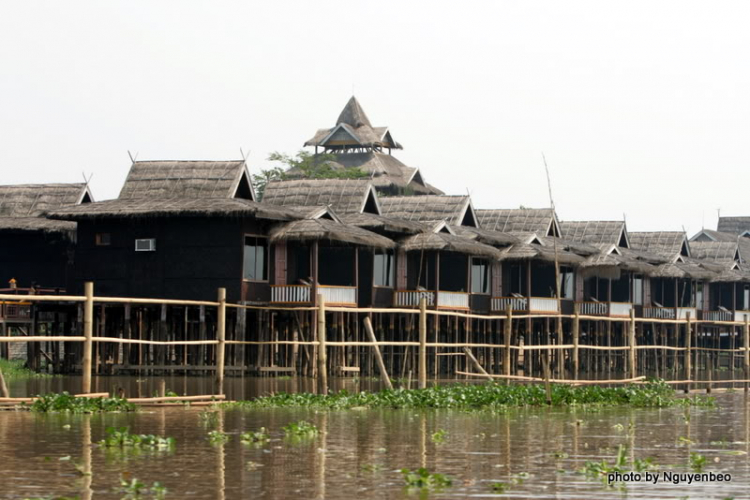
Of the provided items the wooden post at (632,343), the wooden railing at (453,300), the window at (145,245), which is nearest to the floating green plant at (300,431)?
the wooden post at (632,343)

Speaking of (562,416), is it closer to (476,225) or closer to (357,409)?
(357,409)

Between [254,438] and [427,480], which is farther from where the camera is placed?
[254,438]

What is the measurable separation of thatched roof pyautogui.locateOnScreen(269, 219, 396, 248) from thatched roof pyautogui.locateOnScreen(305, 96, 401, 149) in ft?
153

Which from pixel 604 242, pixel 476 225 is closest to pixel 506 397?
pixel 476 225

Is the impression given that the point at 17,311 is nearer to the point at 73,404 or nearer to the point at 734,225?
the point at 73,404

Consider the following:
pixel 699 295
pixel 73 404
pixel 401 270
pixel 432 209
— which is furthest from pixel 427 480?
pixel 699 295

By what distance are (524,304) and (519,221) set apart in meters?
6.48

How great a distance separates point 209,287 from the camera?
35.1m

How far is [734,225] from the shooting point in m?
85.9

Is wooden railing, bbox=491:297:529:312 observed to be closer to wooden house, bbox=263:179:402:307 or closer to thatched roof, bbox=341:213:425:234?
thatched roof, bbox=341:213:425:234

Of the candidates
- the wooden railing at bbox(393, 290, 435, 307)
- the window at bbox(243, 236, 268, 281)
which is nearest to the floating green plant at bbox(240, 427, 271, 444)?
the window at bbox(243, 236, 268, 281)

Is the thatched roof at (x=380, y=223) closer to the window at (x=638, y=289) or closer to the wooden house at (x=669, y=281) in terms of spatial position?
the wooden house at (x=669, y=281)

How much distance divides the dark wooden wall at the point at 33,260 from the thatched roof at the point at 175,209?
3.27m

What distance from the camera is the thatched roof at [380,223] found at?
3831 centimetres
